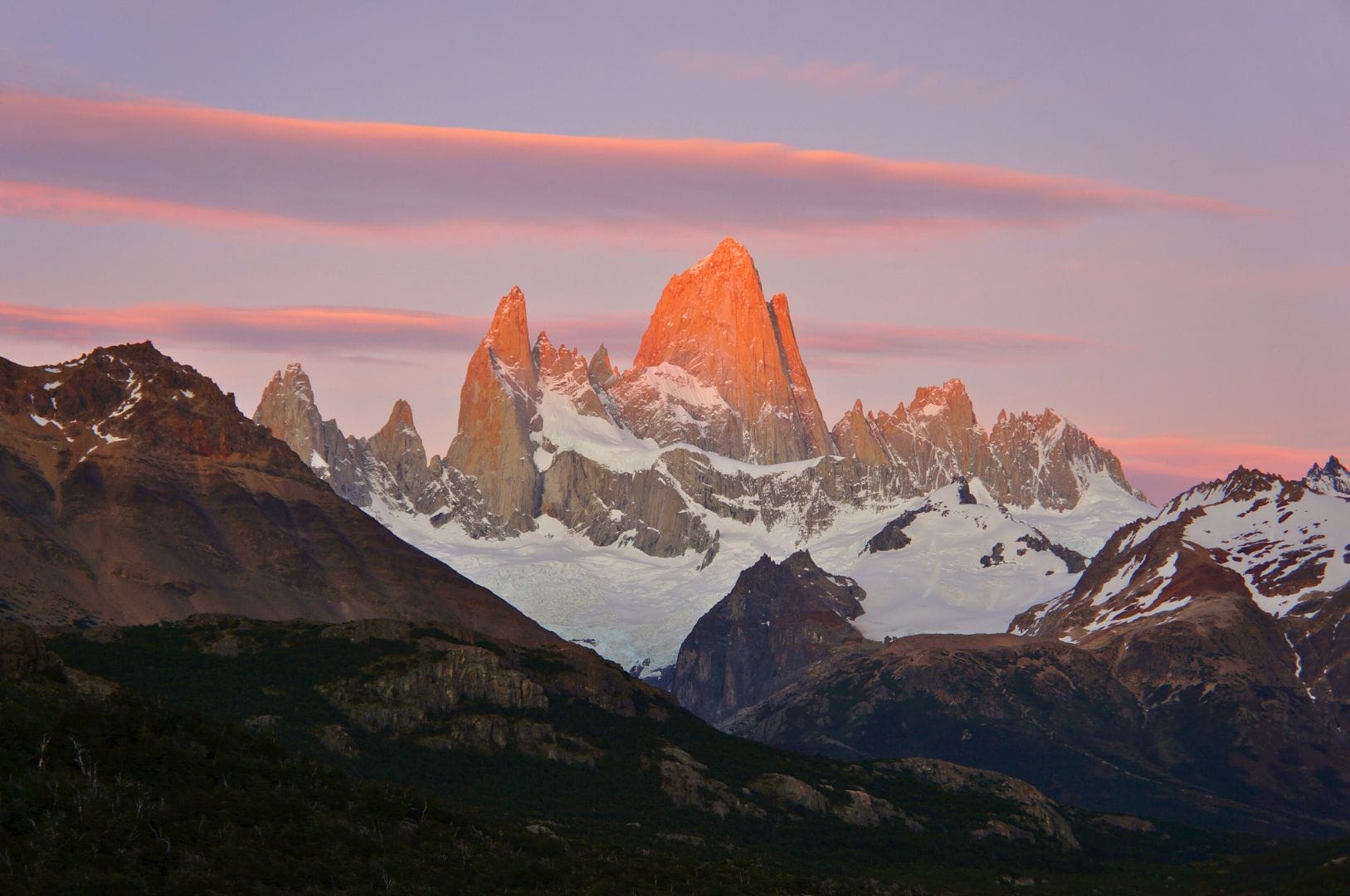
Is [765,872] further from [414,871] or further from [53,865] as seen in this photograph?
[53,865]

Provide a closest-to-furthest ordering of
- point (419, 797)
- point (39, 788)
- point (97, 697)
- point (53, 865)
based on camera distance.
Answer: point (53, 865)
point (39, 788)
point (97, 697)
point (419, 797)

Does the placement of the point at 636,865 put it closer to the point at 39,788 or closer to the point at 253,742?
the point at 253,742

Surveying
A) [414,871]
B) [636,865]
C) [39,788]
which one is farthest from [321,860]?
[636,865]

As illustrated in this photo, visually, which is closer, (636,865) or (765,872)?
(636,865)

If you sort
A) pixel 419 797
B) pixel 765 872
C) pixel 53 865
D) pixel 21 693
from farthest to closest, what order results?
pixel 765 872
pixel 419 797
pixel 21 693
pixel 53 865

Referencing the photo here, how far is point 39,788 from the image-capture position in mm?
136750

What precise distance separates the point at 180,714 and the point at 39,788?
31.8 m

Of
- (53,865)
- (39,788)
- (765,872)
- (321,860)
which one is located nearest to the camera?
(53,865)

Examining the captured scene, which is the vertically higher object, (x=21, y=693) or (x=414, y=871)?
(x=21, y=693)

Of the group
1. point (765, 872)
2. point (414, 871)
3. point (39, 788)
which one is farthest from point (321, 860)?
point (765, 872)

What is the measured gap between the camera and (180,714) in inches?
6634

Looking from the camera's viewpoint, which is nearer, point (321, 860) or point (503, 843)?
point (321, 860)

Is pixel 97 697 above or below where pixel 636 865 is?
above

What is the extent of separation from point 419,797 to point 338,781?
1008 cm
